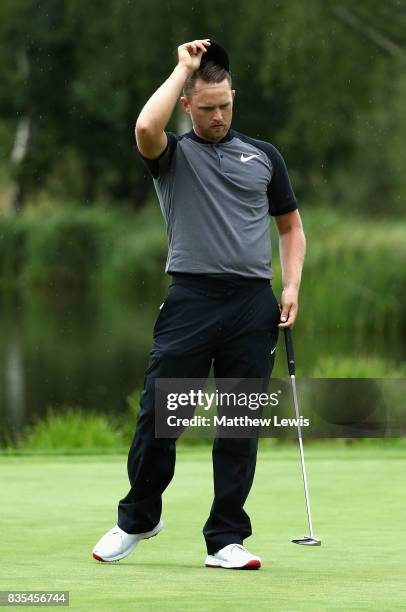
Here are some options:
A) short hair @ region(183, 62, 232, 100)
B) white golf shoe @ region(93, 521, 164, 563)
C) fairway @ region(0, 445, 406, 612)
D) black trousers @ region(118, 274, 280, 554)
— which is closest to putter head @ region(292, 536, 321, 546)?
fairway @ region(0, 445, 406, 612)

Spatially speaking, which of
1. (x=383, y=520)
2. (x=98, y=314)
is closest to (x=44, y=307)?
(x=98, y=314)

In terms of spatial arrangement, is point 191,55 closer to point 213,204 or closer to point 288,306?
point 213,204

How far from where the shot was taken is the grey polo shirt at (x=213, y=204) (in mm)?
4348

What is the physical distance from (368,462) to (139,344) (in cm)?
1585

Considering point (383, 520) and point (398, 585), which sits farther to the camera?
point (383, 520)

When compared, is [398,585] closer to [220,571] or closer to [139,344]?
[220,571]

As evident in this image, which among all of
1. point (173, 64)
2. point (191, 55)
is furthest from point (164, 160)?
point (173, 64)

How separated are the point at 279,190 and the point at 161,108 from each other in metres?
0.52

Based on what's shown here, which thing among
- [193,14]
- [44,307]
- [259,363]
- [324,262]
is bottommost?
[44,307]

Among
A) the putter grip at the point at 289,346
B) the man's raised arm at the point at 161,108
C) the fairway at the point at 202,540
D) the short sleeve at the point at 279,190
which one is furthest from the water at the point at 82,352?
the man's raised arm at the point at 161,108

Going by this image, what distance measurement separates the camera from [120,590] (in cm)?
375

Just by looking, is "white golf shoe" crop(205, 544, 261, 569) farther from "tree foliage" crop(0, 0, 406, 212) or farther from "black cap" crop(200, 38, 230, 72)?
"tree foliage" crop(0, 0, 406, 212)

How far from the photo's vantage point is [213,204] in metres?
4.34

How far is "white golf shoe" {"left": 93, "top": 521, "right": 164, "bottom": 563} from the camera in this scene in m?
4.34
